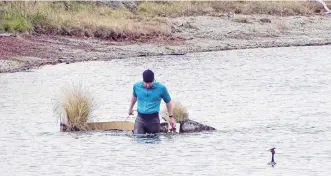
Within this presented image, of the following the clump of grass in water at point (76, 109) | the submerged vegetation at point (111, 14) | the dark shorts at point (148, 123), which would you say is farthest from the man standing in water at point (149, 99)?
the submerged vegetation at point (111, 14)

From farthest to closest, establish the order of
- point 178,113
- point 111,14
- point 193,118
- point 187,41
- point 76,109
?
point 111,14 → point 187,41 → point 193,118 → point 178,113 → point 76,109

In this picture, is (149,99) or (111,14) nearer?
(149,99)

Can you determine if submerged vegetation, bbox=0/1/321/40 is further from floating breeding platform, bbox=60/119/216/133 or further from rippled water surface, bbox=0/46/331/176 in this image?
floating breeding platform, bbox=60/119/216/133

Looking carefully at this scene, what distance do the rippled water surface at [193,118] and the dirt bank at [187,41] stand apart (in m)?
1.24

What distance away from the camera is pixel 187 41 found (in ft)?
156

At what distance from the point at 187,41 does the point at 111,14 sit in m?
4.89

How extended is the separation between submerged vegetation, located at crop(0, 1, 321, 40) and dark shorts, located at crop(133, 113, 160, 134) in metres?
22.8

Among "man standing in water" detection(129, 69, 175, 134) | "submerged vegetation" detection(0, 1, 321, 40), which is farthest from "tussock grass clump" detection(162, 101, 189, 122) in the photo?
"submerged vegetation" detection(0, 1, 321, 40)

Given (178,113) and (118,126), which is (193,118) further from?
(118,126)

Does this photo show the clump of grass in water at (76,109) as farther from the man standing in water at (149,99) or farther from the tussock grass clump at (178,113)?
the man standing in water at (149,99)

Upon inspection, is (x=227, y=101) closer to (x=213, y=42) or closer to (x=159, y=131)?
(x=159, y=131)

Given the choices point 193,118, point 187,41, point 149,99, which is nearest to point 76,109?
point 149,99

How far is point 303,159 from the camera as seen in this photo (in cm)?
2012

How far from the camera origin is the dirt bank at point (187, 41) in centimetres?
4010
